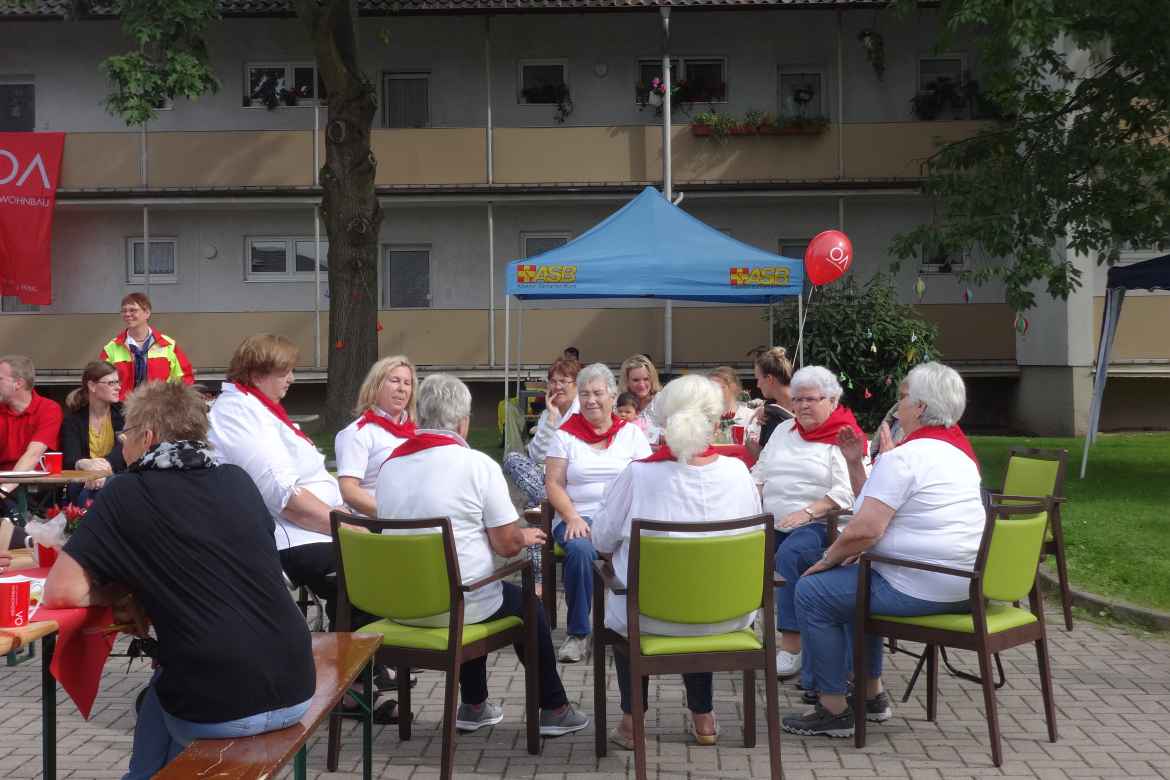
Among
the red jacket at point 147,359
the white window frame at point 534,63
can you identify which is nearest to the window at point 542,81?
the white window frame at point 534,63

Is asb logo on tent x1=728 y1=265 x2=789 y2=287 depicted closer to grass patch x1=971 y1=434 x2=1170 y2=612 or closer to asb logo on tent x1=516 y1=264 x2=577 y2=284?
asb logo on tent x1=516 y1=264 x2=577 y2=284

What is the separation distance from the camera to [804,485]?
20.7 ft

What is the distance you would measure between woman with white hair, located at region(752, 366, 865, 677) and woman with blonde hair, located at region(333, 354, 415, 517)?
6.26ft

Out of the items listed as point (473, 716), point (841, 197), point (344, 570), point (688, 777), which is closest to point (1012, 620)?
point (688, 777)

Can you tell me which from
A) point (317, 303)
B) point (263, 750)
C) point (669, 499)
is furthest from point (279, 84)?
point (263, 750)

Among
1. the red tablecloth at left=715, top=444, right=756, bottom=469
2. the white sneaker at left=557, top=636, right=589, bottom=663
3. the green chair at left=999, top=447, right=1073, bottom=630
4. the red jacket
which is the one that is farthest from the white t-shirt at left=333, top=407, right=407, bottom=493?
the red jacket

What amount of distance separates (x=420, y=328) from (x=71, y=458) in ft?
40.6

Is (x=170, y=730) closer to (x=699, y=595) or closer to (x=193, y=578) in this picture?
(x=193, y=578)

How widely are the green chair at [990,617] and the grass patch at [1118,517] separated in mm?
2896

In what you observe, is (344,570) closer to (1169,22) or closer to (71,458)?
(71,458)

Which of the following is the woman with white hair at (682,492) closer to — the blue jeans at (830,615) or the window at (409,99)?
the blue jeans at (830,615)

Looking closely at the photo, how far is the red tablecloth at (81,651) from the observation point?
11.9ft

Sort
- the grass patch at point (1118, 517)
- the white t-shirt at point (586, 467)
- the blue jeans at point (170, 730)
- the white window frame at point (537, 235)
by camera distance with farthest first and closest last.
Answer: the white window frame at point (537, 235), the grass patch at point (1118, 517), the white t-shirt at point (586, 467), the blue jeans at point (170, 730)

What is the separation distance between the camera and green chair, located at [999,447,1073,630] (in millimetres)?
7414
